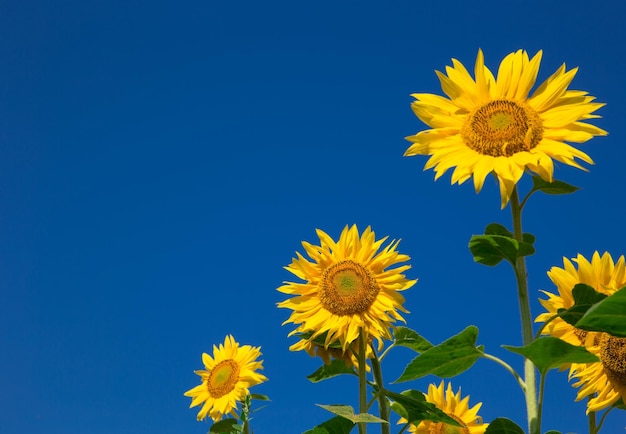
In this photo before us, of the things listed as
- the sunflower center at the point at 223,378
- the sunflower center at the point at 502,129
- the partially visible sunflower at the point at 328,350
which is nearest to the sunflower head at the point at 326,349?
the partially visible sunflower at the point at 328,350

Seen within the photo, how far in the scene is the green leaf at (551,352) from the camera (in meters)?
2.79

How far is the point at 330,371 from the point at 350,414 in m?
0.76

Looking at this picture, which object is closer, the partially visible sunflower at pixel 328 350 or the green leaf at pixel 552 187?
the green leaf at pixel 552 187

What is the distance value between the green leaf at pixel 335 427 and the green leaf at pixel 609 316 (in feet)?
5.93

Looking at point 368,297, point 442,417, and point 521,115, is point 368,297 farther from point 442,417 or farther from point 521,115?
point 521,115

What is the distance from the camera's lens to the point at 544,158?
338 cm

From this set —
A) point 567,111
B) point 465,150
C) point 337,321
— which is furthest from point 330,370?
point 567,111

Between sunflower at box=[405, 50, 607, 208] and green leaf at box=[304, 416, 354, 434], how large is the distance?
4.90 ft

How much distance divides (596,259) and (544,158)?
795 millimetres

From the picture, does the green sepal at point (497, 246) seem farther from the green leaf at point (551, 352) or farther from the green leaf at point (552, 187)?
the green leaf at point (551, 352)

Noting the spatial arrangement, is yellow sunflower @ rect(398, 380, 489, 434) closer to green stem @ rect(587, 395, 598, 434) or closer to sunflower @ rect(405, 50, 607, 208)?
green stem @ rect(587, 395, 598, 434)

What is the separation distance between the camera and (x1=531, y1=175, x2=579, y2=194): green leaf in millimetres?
3246

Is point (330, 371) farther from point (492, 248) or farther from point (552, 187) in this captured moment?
point (552, 187)

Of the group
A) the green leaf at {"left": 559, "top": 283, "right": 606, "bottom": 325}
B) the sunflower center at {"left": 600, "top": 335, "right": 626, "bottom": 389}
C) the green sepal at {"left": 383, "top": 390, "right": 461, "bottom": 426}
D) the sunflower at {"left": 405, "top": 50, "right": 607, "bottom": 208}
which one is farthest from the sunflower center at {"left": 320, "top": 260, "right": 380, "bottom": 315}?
the green leaf at {"left": 559, "top": 283, "right": 606, "bottom": 325}
